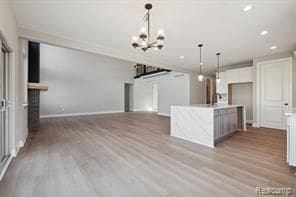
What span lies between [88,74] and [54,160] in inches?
323

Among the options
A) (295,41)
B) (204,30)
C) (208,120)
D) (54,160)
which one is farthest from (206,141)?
(295,41)

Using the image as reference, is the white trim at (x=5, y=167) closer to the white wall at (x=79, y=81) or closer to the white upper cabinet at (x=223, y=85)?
the white wall at (x=79, y=81)

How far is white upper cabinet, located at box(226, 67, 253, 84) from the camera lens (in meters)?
6.45

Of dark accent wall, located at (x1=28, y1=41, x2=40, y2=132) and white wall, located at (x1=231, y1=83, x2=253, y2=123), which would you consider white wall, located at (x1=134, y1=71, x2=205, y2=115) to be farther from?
dark accent wall, located at (x1=28, y1=41, x2=40, y2=132)

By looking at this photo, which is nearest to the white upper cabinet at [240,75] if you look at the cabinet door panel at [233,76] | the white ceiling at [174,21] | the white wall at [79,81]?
the cabinet door panel at [233,76]

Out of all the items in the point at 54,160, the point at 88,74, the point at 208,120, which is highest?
the point at 88,74

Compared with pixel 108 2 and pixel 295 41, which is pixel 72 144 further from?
pixel 295 41

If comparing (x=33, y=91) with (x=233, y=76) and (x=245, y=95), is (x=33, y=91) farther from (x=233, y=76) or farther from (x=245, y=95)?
(x=245, y=95)

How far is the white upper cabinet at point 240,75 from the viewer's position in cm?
645

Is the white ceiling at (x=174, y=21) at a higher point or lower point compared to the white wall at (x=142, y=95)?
higher

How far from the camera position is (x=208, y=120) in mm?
3787

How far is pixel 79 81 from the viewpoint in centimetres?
1007

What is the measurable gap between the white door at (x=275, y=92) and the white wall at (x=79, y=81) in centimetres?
863

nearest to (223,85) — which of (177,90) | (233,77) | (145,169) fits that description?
(233,77)
